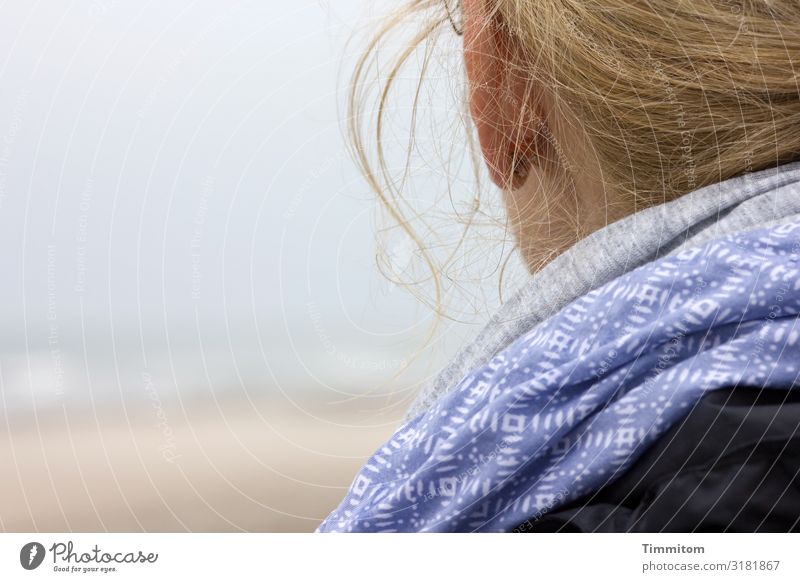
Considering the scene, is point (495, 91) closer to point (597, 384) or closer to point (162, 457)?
point (597, 384)

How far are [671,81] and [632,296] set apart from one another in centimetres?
11

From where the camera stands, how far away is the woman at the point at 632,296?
0.97 ft

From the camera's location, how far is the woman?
29 centimetres

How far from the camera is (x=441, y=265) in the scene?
1.68 feet

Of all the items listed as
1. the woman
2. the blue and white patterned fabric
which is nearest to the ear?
the woman

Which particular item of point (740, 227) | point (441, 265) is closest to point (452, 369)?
point (441, 265)

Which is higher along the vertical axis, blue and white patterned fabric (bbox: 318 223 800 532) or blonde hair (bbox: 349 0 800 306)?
blonde hair (bbox: 349 0 800 306)

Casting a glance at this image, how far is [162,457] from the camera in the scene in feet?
1.43

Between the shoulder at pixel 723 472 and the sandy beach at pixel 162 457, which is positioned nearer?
the shoulder at pixel 723 472

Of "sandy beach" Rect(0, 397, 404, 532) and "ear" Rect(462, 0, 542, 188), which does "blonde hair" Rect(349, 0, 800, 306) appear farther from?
"sandy beach" Rect(0, 397, 404, 532)

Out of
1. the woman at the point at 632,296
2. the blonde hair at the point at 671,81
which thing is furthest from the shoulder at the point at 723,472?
the blonde hair at the point at 671,81

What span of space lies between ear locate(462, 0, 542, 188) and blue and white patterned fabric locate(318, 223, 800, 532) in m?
0.11

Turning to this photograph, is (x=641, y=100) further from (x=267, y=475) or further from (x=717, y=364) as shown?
(x=267, y=475)

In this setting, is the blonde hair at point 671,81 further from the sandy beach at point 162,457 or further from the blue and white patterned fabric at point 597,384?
the sandy beach at point 162,457
